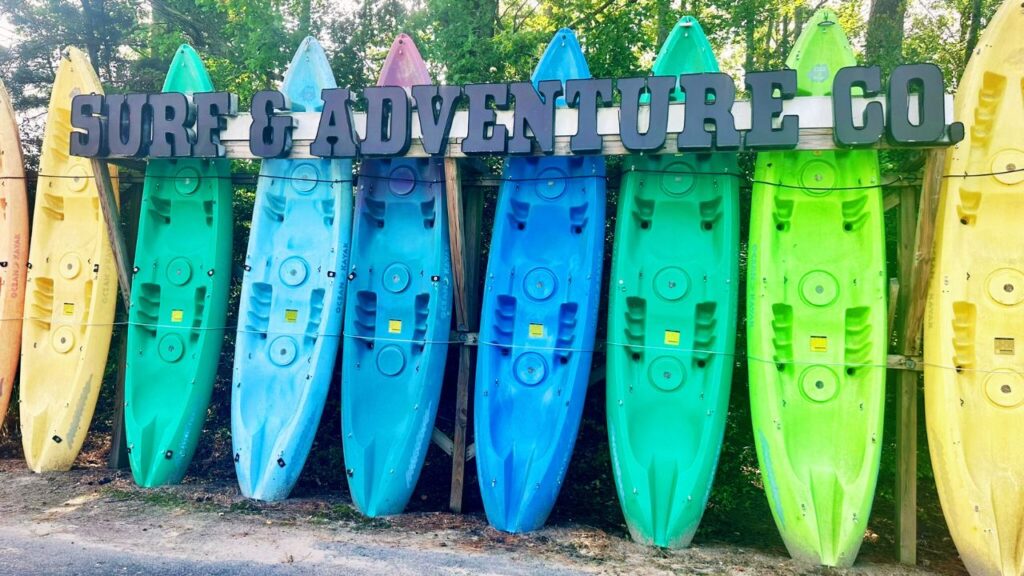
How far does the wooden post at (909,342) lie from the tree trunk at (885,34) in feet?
9.53

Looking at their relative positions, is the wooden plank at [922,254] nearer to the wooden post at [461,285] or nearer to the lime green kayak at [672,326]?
the lime green kayak at [672,326]

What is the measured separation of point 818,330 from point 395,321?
3.01 metres

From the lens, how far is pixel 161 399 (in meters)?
5.75

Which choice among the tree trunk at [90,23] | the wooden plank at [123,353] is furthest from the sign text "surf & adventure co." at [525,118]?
the tree trunk at [90,23]

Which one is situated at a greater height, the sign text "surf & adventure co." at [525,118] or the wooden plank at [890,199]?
the sign text "surf & adventure co." at [525,118]

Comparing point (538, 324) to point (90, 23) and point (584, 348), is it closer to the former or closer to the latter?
point (584, 348)

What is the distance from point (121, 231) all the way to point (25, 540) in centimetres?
268

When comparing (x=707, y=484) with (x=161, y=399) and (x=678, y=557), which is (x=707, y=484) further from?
(x=161, y=399)

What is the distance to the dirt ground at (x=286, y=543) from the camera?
4.05 meters

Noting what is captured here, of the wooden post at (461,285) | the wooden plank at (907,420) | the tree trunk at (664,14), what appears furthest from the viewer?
the tree trunk at (664,14)

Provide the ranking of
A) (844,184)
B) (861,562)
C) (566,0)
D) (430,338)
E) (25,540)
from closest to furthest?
(25,540)
(861,562)
(844,184)
(430,338)
(566,0)

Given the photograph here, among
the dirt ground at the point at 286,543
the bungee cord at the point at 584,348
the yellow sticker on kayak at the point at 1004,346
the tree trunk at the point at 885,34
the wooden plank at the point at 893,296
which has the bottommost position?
the dirt ground at the point at 286,543

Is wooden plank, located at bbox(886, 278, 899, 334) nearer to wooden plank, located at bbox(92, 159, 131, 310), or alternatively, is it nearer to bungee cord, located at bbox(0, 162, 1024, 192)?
bungee cord, located at bbox(0, 162, 1024, 192)

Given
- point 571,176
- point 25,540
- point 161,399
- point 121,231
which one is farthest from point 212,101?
point 25,540
